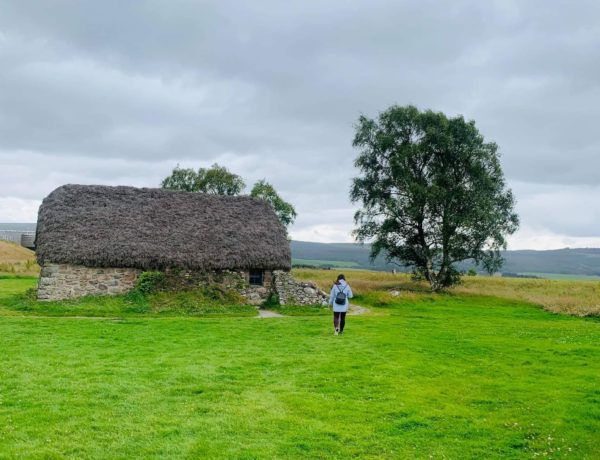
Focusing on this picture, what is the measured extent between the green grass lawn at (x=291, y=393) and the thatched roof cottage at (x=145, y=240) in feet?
22.1

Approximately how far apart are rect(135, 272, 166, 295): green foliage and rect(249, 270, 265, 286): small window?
4912 mm

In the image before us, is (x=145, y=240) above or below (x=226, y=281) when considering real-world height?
above

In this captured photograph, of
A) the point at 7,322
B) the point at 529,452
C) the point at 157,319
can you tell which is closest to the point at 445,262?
the point at 157,319

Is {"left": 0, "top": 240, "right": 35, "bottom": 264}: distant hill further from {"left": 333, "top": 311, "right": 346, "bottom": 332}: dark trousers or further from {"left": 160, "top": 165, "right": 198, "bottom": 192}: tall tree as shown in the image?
{"left": 333, "top": 311, "right": 346, "bottom": 332}: dark trousers

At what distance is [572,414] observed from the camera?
10.2 m

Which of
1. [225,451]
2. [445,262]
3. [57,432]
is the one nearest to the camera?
[225,451]

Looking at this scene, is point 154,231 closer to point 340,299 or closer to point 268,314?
point 268,314

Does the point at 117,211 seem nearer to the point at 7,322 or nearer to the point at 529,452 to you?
the point at 7,322

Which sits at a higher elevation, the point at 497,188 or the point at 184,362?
the point at 497,188

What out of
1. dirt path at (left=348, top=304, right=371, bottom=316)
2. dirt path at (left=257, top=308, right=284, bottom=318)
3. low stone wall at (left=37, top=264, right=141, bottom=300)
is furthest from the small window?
low stone wall at (left=37, top=264, right=141, bottom=300)

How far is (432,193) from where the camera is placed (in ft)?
129

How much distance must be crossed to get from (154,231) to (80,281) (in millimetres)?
4547

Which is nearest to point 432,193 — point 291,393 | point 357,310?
point 357,310

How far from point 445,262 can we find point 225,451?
3510cm
